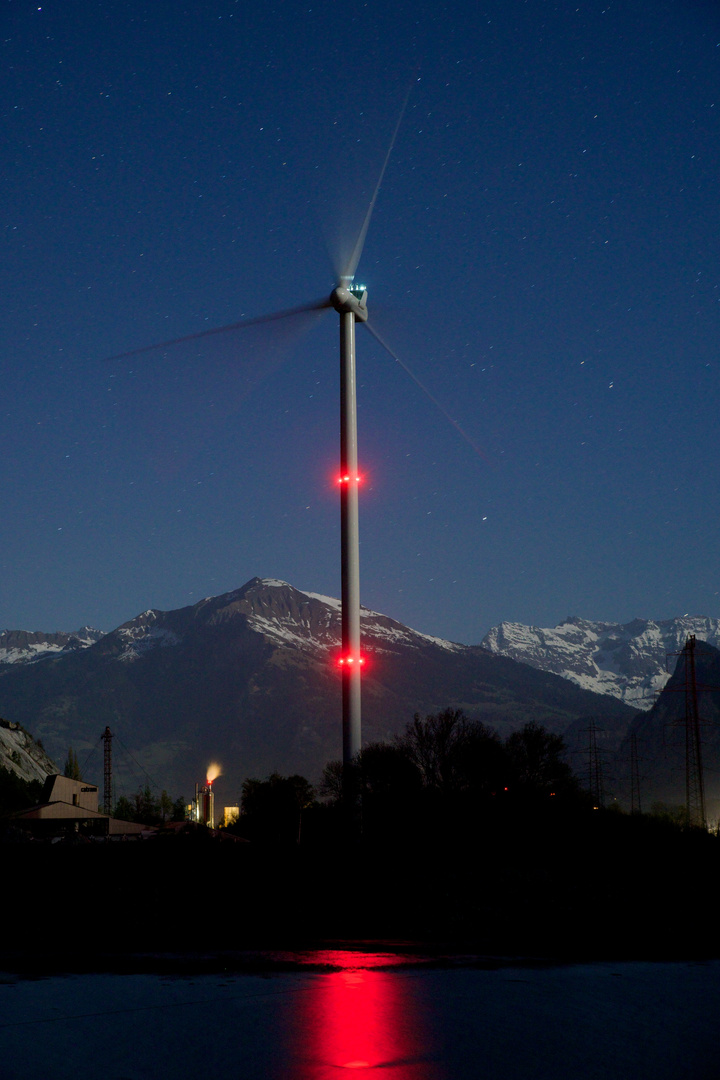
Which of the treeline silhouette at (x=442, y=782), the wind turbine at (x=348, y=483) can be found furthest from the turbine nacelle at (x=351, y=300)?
the treeline silhouette at (x=442, y=782)

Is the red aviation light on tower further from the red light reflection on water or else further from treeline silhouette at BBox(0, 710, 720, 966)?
the red light reflection on water

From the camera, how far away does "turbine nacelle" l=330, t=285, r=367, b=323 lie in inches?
2210

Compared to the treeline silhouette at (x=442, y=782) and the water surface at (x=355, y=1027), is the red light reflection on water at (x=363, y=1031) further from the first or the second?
the treeline silhouette at (x=442, y=782)

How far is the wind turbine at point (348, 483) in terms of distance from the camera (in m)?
50.5

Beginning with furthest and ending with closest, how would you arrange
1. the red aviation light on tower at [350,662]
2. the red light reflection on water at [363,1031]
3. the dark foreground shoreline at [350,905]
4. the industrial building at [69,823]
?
the industrial building at [69,823] < the red aviation light on tower at [350,662] < the dark foreground shoreline at [350,905] < the red light reflection on water at [363,1031]

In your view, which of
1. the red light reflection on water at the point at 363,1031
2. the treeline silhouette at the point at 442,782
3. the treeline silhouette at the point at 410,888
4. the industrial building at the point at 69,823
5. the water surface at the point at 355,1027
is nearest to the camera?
the red light reflection on water at the point at 363,1031

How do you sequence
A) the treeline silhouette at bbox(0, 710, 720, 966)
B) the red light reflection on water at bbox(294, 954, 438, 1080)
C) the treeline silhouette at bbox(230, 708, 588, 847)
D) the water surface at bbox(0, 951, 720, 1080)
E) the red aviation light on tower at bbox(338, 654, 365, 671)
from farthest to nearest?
the treeline silhouette at bbox(230, 708, 588, 847), the red aviation light on tower at bbox(338, 654, 365, 671), the treeline silhouette at bbox(0, 710, 720, 966), the water surface at bbox(0, 951, 720, 1080), the red light reflection on water at bbox(294, 954, 438, 1080)

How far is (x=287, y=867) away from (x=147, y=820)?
152924 mm

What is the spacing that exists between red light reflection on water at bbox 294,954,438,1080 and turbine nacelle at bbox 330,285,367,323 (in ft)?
148

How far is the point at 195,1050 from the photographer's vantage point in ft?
37.3

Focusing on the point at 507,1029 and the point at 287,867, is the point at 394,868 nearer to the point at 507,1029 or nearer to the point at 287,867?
the point at 287,867

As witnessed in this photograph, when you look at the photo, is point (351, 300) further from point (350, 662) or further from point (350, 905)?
point (350, 905)

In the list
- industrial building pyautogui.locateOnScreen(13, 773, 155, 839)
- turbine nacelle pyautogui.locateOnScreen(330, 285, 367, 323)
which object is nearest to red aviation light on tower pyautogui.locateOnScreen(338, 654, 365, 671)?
turbine nacelle pyautogui.locateOnScreen(330, 285, 367, 323)

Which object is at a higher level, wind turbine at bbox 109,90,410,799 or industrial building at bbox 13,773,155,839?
wind turbine at bbox 109,90,410,799
